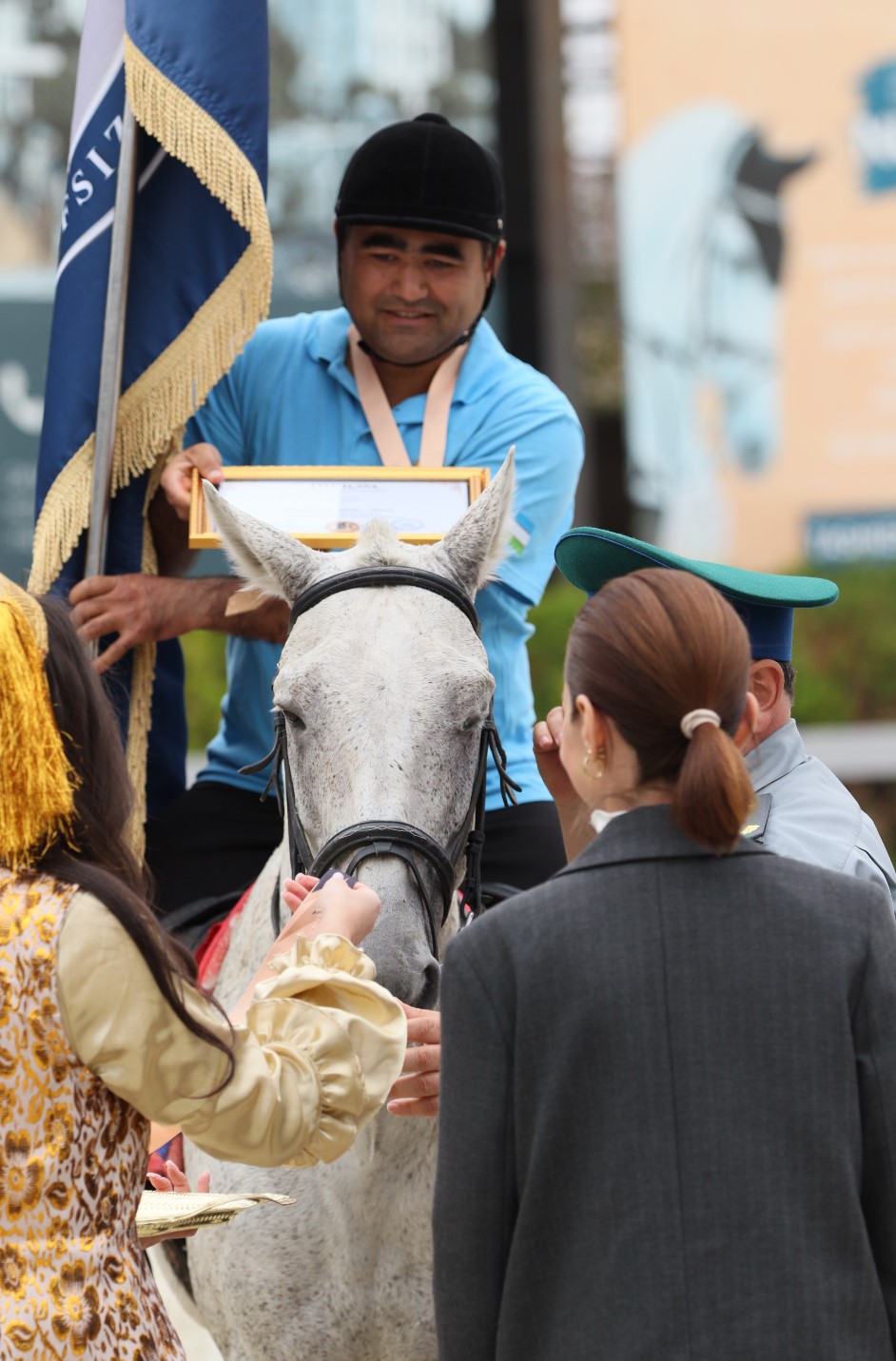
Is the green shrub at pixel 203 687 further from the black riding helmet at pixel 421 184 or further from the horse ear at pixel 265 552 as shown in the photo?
the horse ear at pixel 265 552

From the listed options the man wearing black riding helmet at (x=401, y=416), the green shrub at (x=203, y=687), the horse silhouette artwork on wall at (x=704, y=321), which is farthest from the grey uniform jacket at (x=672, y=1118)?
the horse silhouette artwork on wall at (x=704, y=321)

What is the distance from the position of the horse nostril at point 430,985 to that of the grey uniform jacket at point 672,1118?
748 millimetres

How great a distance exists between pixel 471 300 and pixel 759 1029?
8.94 feet

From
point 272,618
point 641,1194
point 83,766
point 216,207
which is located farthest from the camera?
point 216,207

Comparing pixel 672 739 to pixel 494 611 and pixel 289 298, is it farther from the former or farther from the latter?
pixel 289 298

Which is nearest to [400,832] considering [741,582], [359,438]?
[741,582]

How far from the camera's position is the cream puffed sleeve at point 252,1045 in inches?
83.8

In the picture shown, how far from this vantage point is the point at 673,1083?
6.68 feet

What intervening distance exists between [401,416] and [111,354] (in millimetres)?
733

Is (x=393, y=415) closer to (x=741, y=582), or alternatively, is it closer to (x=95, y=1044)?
(x=741, y=582)

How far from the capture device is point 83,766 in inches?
91.4

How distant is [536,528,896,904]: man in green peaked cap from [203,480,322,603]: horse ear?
22.0 inches

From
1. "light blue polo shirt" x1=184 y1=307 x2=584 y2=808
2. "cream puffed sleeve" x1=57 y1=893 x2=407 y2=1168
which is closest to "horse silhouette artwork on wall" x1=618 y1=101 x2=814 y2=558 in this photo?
"light blue polo shirt" x1=184 y1=307 x2=584 y2=808

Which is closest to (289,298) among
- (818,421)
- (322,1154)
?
(818,421)
